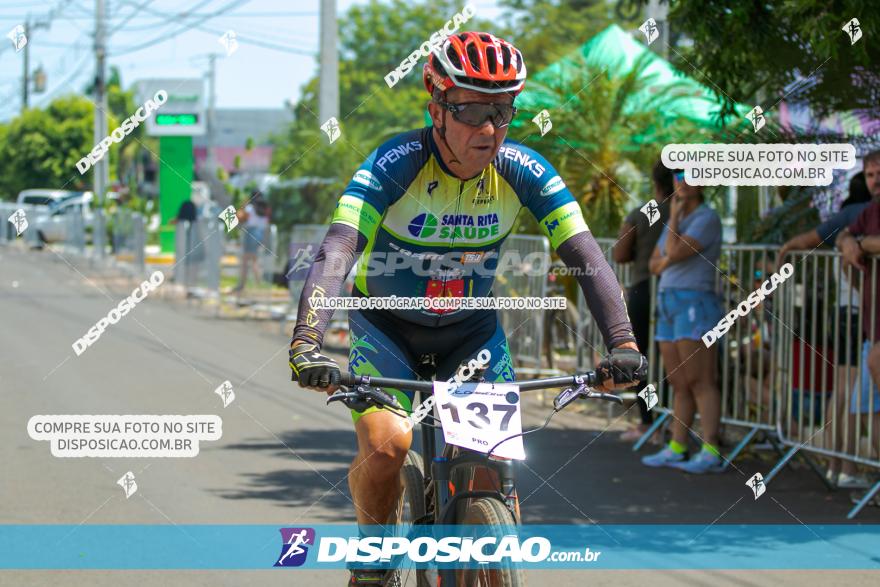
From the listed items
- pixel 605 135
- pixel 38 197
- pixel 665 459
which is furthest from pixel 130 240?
pixel 38 197

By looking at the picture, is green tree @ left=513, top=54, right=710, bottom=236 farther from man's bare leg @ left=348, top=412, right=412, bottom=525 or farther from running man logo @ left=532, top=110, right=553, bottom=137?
man's bare leg @ left=348, top=412, right=412, bottom=525

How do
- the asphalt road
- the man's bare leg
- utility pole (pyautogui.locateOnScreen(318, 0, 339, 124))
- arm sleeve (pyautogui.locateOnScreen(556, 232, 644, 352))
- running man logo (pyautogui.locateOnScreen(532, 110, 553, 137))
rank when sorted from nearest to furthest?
arm sleeve (pyautogui.locateOnScreen(556, 232, 644, 352)), the man's bare leg, the asphalt road, running man logo (pyautogui.locateOnScreen(532, 110, 553, 137)), utility pole (pyautogui.locateOnScreen(318, 0, 339, 124))

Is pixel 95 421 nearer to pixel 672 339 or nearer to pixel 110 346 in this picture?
pixel 672 339

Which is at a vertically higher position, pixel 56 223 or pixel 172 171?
pixel 172 171

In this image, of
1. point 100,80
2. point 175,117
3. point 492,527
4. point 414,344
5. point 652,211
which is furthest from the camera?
point 100,80

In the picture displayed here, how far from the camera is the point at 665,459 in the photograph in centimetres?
874

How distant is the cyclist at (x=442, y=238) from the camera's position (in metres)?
4.20

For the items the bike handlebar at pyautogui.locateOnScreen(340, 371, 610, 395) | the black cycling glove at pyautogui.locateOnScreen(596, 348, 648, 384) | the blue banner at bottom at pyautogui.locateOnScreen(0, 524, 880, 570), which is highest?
the black cycling glove at pyautogui.locateOnScreen(596, 348, 648, 384)

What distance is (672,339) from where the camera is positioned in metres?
8.86

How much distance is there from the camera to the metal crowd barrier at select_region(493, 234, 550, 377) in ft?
39.7

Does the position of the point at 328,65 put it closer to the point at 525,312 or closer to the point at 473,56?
the point at 525,312

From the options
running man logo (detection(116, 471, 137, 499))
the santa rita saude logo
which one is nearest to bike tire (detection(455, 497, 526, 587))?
the santa rita saude logo

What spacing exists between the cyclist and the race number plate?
387 millimetres

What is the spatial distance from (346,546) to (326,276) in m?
2.02
